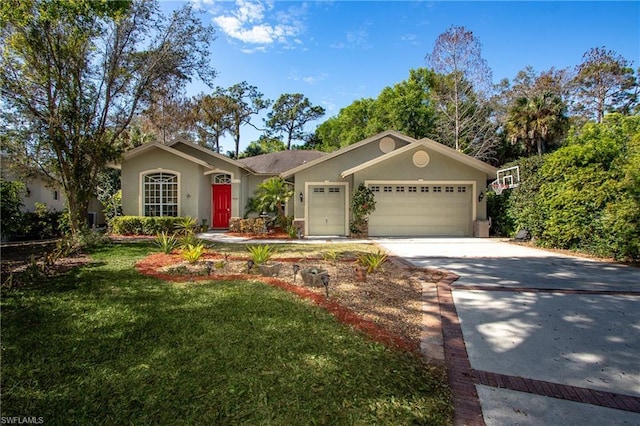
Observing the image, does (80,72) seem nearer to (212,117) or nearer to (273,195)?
(273,195)

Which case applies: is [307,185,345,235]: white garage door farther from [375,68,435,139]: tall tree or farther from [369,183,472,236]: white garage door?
[375,68,435,139]: tall tree

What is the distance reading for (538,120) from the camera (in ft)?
74.2

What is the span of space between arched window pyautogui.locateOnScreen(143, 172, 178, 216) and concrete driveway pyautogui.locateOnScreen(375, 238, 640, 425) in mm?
13097

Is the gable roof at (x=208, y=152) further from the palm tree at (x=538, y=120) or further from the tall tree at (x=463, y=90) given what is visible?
the palm tree at (x=538, y=120)

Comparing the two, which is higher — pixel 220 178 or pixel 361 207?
pixel 220 178

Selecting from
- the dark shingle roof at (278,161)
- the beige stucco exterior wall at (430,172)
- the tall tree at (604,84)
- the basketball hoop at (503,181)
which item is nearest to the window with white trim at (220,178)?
the dark shingle roof at (278,161)

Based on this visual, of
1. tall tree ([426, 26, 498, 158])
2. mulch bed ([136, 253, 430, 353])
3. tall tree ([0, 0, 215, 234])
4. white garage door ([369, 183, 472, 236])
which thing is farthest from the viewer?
tall tree ([426, 26, 498, 158])

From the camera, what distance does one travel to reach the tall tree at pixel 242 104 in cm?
3325

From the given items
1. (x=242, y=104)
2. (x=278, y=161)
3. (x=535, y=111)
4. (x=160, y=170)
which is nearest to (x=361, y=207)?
(x=278, y=161)

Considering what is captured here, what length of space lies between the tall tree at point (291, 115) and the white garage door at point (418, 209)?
996 inches

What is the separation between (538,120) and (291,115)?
24773 millimetres

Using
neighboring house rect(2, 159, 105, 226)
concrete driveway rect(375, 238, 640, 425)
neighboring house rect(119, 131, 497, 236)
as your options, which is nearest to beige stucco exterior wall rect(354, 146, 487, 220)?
neighboring house rect(119, 131, 497, 236)

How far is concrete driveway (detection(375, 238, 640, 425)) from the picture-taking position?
2.40m

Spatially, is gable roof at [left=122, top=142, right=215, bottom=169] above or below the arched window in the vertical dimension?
above
